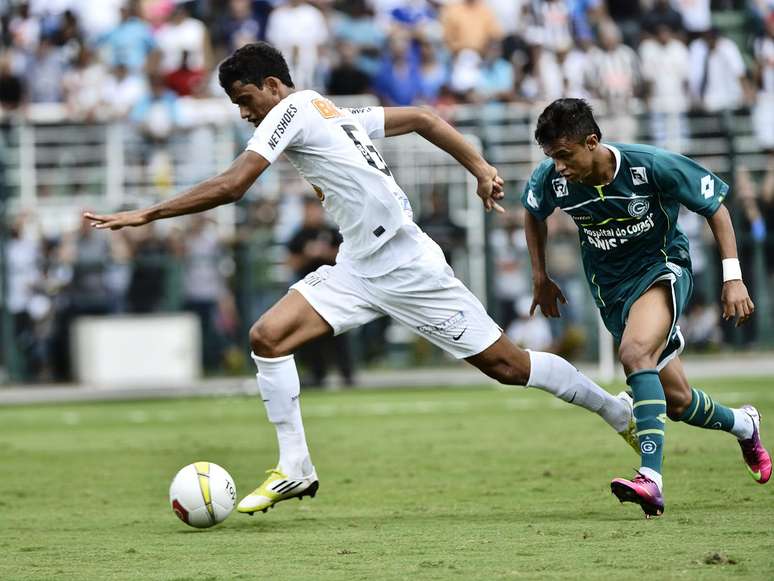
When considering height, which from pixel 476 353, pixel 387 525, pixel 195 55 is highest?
pixel 195 55

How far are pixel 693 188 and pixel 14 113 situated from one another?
51.4 ft

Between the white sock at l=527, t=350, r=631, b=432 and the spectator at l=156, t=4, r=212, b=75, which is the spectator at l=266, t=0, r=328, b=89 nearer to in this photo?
the spectator at l=156, t=4, r=212, b=75

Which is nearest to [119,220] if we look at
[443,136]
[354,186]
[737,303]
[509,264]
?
[354,186]

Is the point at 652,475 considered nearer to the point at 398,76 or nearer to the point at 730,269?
the point at 730,269

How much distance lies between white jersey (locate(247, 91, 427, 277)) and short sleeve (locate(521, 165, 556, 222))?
0.68m

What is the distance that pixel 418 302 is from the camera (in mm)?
8758

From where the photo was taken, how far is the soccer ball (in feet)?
26.7

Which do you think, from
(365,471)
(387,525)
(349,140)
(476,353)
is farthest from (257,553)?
Result: (365,471)

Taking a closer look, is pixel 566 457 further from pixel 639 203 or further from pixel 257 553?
pixel 257 553

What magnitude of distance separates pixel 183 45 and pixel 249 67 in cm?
1425

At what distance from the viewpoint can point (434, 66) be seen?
2205 cm

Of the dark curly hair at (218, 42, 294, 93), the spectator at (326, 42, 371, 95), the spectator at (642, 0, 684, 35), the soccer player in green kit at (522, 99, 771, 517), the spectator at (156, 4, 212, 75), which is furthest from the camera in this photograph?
the spectator at (642, 0, 684, 35)

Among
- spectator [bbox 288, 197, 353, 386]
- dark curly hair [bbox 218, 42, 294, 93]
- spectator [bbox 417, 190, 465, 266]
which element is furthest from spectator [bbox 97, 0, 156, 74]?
dark curly hair [bbox 218, 42, 294, 93]

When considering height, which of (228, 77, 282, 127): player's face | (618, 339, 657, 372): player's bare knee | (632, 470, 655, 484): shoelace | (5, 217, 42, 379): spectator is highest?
(228, 77, 282, 127): player's face
